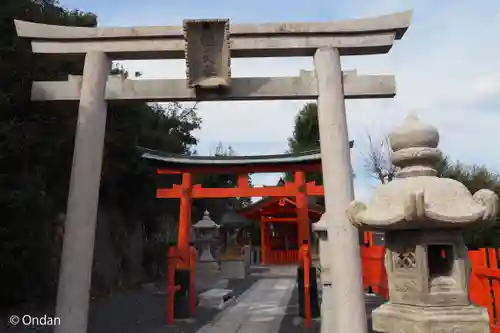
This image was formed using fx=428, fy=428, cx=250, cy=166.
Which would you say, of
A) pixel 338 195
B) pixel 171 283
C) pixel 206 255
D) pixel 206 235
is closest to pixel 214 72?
pixel 338 195

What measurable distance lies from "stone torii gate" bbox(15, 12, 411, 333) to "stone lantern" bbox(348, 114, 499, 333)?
70.5 inches

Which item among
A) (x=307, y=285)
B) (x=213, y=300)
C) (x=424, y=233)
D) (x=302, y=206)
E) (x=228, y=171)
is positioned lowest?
(x=213, y=300)

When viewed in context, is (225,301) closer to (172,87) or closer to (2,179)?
(2,179)

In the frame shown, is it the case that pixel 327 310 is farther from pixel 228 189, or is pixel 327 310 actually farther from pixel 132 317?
pixel 228 189

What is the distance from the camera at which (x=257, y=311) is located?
1015 centimetres

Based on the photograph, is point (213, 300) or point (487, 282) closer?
point (487, 282)

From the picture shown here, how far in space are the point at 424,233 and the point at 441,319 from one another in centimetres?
60

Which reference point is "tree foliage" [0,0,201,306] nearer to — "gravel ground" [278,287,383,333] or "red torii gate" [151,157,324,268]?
"red torii gate" [151,157,324,268]

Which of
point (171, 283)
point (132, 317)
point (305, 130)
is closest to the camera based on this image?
point (171, 283)

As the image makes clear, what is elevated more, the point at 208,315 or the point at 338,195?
the point at 338,195

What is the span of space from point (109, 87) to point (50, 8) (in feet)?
16.9

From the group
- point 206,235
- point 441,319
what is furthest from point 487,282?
point 206,235

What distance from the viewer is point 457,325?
3008 mm

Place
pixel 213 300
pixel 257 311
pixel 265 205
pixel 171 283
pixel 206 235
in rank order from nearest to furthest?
pixel 171 283 < pixel 257 311 < pixel 213 300 < pixel 206 235 < pixel 265 205
